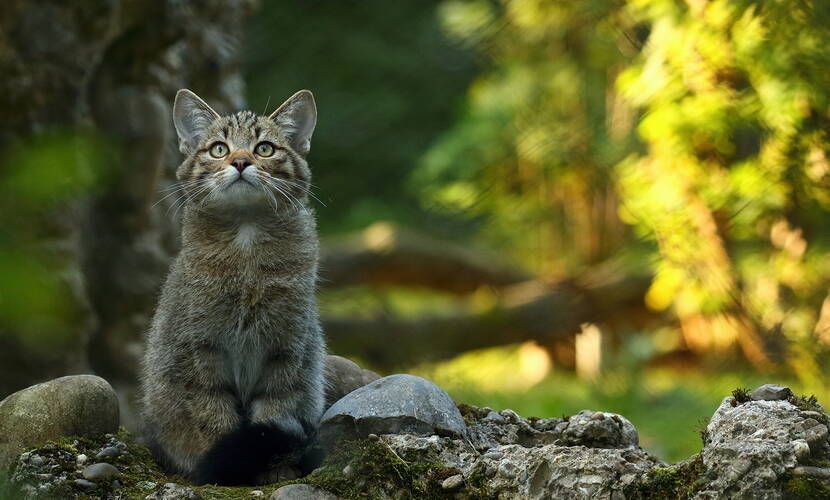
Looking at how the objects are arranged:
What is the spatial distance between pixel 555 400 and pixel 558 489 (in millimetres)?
4424

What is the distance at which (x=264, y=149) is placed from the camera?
3.59 meters

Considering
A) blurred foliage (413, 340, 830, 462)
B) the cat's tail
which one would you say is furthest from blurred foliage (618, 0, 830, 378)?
the cat's tail

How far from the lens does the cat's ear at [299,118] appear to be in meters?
3.77

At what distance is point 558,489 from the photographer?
2783mm

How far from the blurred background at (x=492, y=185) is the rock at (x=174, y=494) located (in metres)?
0.80

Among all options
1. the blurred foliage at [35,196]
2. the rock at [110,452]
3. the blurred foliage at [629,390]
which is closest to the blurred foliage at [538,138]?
the blurred foliage at [629,390]

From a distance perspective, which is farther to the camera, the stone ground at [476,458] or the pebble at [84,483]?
the pebble at [84,483]

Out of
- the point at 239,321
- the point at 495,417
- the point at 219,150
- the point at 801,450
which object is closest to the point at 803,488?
the point at 801,450

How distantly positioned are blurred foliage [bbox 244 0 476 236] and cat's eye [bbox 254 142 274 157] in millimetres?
7482

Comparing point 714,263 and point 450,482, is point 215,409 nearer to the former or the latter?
point 450,482

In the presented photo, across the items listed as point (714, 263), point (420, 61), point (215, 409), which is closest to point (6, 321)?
point (215, 409)

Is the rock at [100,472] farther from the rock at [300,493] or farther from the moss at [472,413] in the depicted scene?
the moss at [472,413]

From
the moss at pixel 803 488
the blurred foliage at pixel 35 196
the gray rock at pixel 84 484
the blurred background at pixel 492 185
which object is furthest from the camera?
the blurred background at pixel 492 185

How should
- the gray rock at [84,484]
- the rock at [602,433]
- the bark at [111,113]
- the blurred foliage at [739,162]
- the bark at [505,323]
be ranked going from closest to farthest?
the gray rock at [84,484] < the rock at [602,433] < the blurred foliage at [739,162] < the bark at [111,113] < the bark at [505,323]
